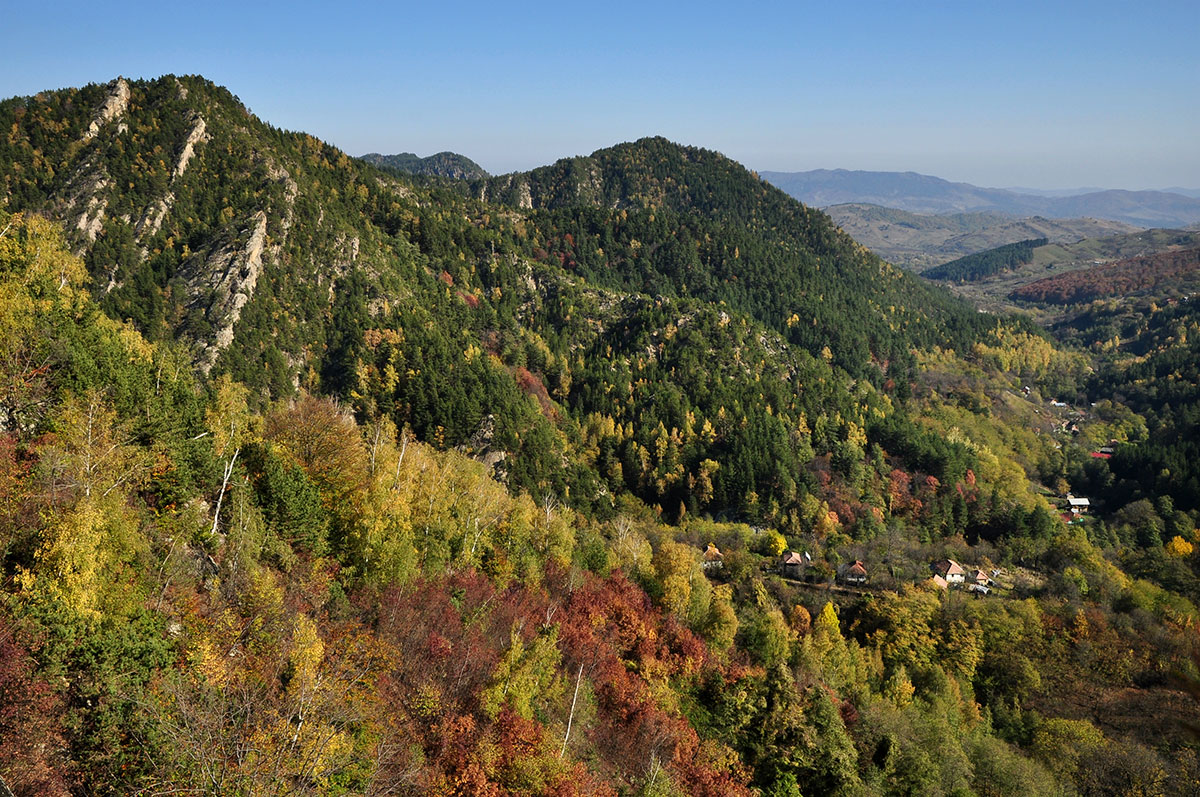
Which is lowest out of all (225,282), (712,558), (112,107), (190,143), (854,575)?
(854,575)

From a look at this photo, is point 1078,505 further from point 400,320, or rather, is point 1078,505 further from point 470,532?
point 400,320

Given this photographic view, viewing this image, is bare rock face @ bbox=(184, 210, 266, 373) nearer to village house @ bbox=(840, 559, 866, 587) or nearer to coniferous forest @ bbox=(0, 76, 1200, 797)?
coniferous forest @ bbox=(0, 76, 1200, 797)

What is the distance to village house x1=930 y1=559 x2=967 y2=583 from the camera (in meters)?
104

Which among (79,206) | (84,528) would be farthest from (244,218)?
(84,528)

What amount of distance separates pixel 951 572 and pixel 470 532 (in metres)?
89.3

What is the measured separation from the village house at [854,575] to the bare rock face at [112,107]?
167 m

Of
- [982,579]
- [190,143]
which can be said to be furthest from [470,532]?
[190,143]

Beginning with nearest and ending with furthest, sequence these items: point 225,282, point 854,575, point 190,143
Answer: point 854,575 → point 225,282 → point 190,143

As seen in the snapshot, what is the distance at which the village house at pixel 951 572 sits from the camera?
103688mm

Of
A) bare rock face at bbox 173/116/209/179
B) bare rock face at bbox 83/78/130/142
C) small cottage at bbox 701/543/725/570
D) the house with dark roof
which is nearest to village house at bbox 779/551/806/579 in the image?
small cottage at bbox 701/543/725/570

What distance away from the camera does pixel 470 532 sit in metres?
52.3

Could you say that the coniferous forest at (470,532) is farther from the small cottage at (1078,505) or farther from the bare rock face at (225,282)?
the small cottage at (1078,505)

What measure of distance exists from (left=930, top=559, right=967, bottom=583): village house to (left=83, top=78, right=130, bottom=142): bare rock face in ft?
599

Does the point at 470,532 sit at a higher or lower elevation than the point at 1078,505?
higher
